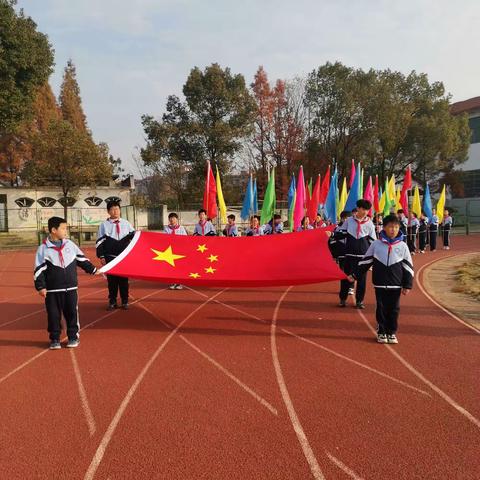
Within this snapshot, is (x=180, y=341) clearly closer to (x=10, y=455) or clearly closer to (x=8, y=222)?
(x=10, y=455)

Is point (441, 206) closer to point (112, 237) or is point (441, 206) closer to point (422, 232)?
point (422, 232)

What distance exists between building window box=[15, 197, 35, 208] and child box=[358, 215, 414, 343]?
28.6 m

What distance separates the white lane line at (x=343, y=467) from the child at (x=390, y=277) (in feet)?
9.78

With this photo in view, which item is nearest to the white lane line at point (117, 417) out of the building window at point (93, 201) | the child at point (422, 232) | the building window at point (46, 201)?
the child at point (422, 232)

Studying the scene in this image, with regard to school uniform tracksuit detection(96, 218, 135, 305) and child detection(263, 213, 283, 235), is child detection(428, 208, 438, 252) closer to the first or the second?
child detection(263, 213, 283, 235)

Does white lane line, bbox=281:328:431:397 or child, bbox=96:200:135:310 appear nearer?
white lane line, bbox=281:328:431:397

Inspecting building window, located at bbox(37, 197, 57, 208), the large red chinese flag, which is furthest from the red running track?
building window, located at bbox(37, 197, 57, 208)

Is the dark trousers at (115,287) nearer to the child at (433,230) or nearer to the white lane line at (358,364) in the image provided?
the white lane line at (358,364)

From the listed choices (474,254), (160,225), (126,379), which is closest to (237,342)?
(126,379)

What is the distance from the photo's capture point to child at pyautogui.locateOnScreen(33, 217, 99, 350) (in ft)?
19.3

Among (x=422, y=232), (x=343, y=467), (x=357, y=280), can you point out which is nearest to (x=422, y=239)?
(x=422, y=232)

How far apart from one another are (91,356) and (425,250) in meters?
16.7

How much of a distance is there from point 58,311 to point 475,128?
45792 mm

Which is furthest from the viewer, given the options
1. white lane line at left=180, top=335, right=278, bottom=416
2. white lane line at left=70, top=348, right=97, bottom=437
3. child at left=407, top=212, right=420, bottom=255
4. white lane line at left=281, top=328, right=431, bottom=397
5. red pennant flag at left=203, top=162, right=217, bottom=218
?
child at left=407, top=212, right=420, bottom=255
